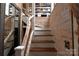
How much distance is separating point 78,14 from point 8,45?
2.65ft

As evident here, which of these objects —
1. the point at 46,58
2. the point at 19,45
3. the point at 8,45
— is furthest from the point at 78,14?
the point at 8,45

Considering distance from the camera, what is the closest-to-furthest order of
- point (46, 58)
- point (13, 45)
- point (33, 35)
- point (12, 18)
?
point (46, 58)
point (13, 45)
point (12, 18)
point (33, 35)

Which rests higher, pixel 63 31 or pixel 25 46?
pixel 63 31

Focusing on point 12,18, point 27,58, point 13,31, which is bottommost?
point 27,58

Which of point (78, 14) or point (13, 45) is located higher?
point (78, 14)

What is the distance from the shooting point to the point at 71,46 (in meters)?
1.52

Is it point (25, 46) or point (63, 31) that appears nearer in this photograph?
point (63, 31)

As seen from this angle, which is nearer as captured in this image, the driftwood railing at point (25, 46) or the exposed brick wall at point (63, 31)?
the driftwood railing at point (25, 46)

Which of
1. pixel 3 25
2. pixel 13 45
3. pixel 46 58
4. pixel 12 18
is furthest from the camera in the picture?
pixel 12 18

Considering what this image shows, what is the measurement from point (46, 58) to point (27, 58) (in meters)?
0.15

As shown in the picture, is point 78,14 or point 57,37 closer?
point 78,14

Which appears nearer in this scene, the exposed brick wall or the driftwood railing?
the driftwood railing

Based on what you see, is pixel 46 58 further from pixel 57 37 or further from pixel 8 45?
pixel 57 37

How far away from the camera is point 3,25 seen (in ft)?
4.90
